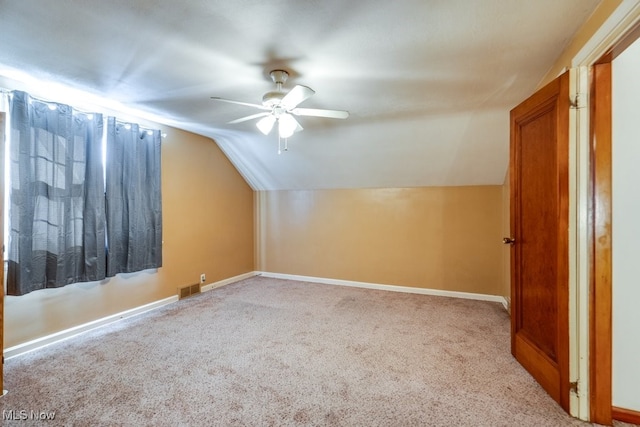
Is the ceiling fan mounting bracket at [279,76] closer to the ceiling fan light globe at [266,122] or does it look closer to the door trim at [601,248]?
the ceiling fan light globe at [266,122]

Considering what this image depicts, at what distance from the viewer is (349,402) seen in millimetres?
1816

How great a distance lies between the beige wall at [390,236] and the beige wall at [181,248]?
69cm

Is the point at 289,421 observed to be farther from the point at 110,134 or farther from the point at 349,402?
the point at 110,134

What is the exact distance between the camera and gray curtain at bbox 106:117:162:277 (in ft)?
9.94

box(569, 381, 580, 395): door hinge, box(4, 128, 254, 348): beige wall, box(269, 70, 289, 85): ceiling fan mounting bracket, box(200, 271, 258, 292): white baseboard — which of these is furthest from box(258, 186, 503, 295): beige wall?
box(269, 70, 289, 85): ceiling fan mounting bracket

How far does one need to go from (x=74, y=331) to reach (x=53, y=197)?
1.32m

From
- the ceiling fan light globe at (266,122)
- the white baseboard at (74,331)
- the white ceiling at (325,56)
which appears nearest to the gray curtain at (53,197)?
the white ceiling at (325,56)

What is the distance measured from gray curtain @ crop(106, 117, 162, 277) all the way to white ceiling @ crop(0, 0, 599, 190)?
38 centimetres

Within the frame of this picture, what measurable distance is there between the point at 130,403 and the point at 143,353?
2.29 feet

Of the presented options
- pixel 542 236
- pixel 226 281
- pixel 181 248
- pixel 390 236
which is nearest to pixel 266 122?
pixel 542 236

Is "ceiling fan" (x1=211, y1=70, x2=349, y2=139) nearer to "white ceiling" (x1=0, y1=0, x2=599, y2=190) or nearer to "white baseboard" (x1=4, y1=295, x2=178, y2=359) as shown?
"white ceiling" (x1=0, y1=0, x2=599, y2=190)

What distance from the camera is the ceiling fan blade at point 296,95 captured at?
75.0 inches

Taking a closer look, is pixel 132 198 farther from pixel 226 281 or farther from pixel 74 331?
pixel 226 281

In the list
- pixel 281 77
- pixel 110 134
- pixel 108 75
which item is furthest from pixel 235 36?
pixel 110 134
